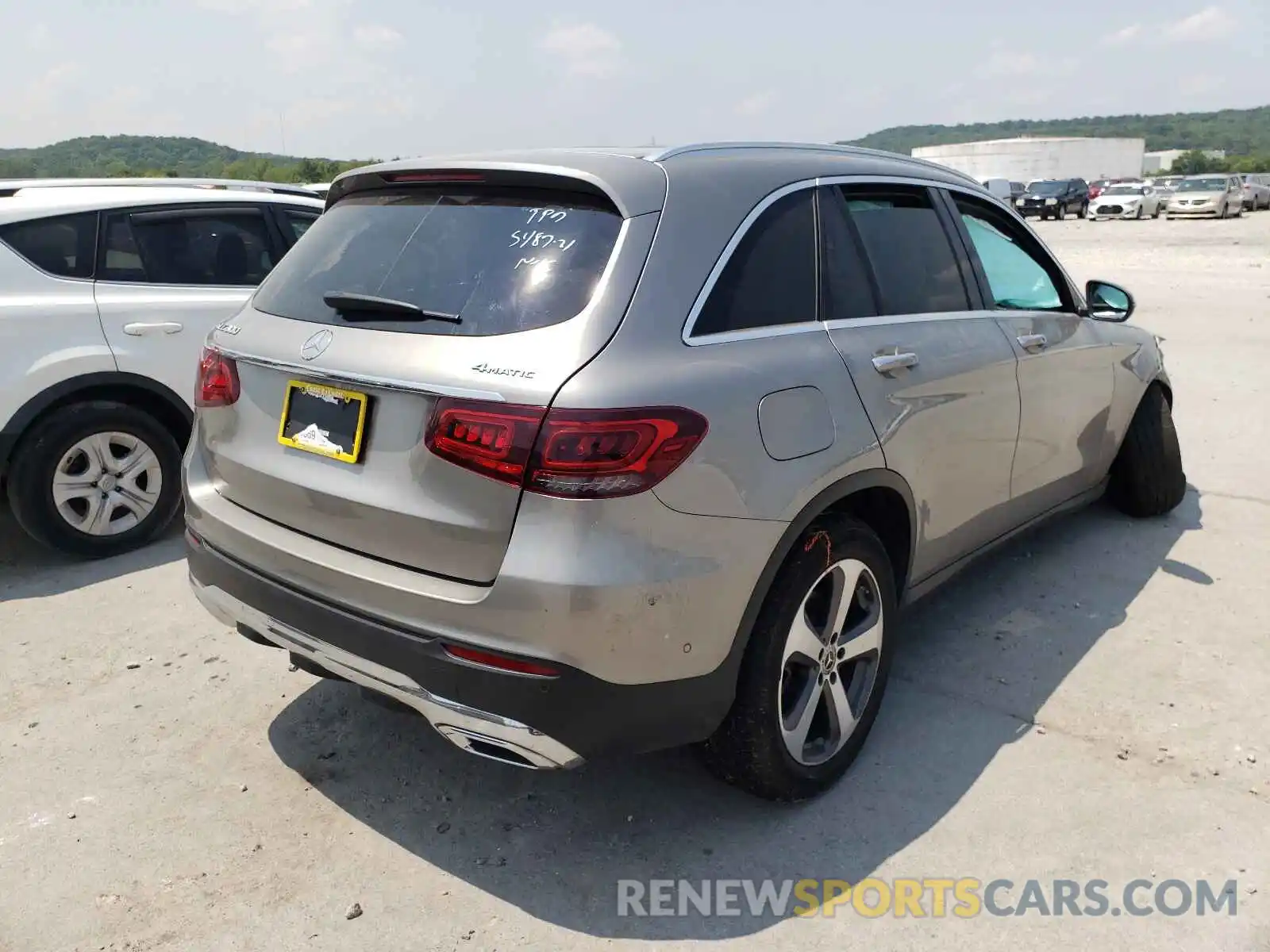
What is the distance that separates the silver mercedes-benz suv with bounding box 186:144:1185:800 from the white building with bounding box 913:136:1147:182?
85.5 meters

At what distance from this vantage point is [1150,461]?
5117mm

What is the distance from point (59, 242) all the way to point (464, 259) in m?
3.29

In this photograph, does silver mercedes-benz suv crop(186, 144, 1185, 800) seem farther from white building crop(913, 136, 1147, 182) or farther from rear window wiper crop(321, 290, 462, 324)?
white building crop(913, 136, 1147, 182)

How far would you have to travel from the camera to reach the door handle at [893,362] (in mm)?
3000

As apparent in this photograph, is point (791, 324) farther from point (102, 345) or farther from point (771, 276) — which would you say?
point (102, 345)

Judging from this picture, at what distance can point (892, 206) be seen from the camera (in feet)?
11.3

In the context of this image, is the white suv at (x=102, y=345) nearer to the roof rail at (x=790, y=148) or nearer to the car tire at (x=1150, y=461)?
the roof rail at (x=790, y=148)

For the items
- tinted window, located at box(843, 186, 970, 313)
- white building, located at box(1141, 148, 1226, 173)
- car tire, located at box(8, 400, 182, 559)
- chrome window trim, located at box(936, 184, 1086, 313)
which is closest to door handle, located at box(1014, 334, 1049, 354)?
chrome window trim, located at box(936, 184, 1086, 313)

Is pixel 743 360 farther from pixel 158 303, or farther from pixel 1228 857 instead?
pixel 158 303

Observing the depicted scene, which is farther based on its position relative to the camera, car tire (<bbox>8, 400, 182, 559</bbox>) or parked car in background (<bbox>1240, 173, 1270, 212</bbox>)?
parked car in background (<bbox>1240, 173, 1270, 212</bbox>)

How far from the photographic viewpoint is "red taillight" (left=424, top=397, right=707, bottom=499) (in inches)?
87.0

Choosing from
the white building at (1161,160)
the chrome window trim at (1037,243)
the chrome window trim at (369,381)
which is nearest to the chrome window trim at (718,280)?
the chrome window trim at (369,381)

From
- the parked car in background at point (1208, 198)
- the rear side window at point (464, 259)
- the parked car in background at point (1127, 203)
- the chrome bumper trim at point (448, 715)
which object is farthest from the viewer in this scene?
the parked car in background at point (1127, 203)

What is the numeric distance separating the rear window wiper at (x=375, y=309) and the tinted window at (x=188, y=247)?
2.92m
